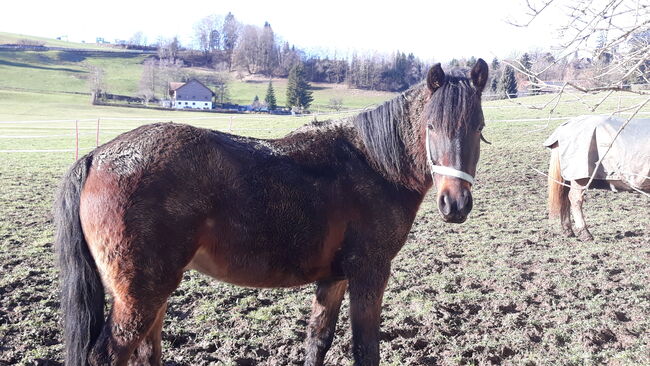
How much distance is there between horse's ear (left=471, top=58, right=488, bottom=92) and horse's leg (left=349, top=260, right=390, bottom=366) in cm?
137

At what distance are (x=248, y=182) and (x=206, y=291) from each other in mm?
2686

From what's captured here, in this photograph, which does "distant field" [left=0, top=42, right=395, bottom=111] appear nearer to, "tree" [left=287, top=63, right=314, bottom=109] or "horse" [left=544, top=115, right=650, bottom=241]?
"tree" [left=287, top=63, right=314, bottom=109]

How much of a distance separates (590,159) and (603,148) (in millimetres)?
253

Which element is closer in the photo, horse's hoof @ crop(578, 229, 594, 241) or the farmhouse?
horse's hoof @ crop(578, 229, 594, 241)

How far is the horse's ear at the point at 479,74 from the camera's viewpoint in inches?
121

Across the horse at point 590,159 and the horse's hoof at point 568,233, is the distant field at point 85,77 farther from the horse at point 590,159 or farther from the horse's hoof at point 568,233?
the horse's hoof at point 568,233

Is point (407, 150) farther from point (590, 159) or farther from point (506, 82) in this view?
point (590, 159)

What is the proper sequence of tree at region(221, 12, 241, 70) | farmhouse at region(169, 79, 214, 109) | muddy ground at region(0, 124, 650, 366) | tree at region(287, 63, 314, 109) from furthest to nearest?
1. tree at region(221, 12, 241, 70)
2. farmhouse at region(169, 79, 214, 109)
3. tree at region(287, 63, 314, 109)
4. muddy ground at region(0, 124, 650, 366)

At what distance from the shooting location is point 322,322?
333 centimetres

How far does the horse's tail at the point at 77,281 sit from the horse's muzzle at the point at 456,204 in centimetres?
202

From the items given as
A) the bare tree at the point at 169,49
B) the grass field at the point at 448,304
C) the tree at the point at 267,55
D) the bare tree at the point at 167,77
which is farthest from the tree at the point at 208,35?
the grass field at the point at 448,304

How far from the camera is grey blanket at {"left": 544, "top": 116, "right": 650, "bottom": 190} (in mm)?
7371

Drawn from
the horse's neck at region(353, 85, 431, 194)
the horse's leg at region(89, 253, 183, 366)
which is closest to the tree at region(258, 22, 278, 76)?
the horse's neck at region(353, 85, 431, 194)

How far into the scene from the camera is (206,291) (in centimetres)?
489
